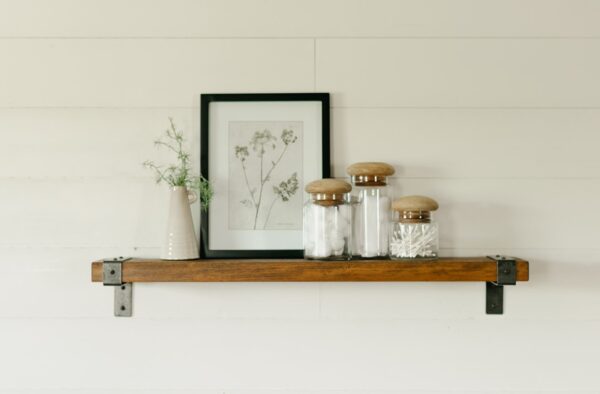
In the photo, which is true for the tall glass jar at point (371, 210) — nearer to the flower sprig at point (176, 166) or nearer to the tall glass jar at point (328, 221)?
the tall glass jar at point (328, 221)

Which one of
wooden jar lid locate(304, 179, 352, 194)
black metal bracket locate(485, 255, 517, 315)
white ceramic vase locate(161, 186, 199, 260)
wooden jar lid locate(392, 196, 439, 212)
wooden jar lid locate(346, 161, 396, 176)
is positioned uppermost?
wooden jar lid locate(346, 161, 396, 176)

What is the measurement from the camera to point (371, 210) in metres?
→ 1.11

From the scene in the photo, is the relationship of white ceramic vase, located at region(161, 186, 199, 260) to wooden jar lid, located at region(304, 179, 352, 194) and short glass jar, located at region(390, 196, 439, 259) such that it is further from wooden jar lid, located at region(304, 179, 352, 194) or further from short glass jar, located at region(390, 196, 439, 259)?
short glass jar, located at region(390, 196, 439, 259)

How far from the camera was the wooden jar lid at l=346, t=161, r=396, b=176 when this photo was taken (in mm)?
1096

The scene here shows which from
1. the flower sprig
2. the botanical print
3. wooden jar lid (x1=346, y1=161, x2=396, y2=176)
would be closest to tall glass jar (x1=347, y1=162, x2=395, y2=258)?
wooden jar lid (x1=346, y1=161, x2=396, y2=176)

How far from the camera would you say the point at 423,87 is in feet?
3.85

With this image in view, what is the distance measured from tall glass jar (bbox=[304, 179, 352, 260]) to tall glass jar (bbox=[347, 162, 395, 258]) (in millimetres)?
28

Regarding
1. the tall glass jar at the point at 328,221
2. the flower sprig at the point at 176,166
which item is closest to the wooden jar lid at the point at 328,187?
the tall glass jar at the point at 328,221

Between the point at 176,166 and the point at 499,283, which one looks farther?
the point at 176,166

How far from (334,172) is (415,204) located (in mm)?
191

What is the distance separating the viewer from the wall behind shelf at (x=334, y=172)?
1166 millimetres

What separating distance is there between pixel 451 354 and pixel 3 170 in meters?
0.99

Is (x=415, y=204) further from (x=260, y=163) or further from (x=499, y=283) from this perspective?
(x=260, y=163)

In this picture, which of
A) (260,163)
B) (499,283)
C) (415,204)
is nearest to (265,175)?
(260,163)
